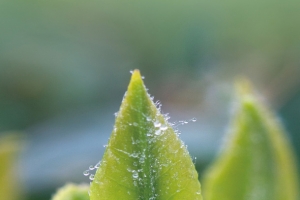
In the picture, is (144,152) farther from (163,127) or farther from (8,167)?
(8,167)

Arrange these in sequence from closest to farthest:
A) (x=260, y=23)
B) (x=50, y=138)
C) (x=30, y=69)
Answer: (x=50, y=138) < (x=30, y=69) < (x=260, y=23)

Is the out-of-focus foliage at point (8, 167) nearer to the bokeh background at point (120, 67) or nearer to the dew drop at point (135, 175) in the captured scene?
the dew drop at point (135, 175)

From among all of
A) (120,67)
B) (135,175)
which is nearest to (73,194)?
(135,175)

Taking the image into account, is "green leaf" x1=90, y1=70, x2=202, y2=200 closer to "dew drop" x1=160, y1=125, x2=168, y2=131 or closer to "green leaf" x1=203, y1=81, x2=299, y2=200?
"dew drop" x1=160, y1=125, x2=168, y2=131

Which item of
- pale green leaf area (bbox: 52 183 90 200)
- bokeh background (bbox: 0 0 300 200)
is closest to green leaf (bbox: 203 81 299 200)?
pale green leaf area (bbox: 52 183 90 200)

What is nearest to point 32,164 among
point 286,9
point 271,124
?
point 271,124

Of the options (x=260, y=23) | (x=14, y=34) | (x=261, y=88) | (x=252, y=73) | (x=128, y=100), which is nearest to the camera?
(x=128, y=100)

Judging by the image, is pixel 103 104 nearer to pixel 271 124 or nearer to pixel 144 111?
pixel 271 124
